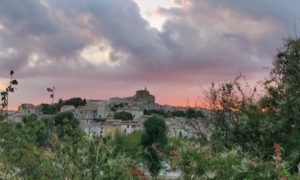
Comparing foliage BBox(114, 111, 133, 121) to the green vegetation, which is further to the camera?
foliage BBox(114, 111, 133, 121)

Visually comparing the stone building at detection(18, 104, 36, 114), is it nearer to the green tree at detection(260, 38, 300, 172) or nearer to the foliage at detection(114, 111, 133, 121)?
the green tree at detection(260, 38, 300, 172)

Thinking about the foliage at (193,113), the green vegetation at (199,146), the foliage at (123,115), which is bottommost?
the green vegetation at (199,146)

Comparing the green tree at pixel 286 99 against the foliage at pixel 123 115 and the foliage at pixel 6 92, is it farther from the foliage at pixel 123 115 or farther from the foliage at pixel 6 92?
the foliage at pixel 123 115

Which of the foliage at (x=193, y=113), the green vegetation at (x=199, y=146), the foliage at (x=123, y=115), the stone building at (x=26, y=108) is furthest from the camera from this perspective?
the foliage at (x=123, y=115)

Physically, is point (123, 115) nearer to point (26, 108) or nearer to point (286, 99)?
point (286, 99)

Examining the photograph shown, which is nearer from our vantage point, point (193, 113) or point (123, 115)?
point (193, 113)

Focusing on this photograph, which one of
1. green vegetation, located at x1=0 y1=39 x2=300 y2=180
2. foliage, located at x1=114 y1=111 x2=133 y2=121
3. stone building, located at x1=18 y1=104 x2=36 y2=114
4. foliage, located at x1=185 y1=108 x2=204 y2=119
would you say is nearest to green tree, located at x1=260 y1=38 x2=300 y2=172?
green vegetation, located at x1=0 y1=39 x2=300 y2=180

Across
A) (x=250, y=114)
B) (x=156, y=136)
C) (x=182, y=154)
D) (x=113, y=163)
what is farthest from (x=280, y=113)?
(x=156, y=136)

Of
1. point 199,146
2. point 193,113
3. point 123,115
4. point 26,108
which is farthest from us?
point 123,115

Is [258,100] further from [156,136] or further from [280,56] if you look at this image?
[156,136]

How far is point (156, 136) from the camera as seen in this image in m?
54.2

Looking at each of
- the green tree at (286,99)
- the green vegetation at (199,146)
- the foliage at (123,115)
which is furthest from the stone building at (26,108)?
the foliage at (123,115)

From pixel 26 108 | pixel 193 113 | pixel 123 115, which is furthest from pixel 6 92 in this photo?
pixel 123 115

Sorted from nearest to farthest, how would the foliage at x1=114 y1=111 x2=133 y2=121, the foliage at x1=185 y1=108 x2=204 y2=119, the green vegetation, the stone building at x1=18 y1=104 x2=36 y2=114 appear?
the green vegetation → the stone building at x1=18 y1=104 x2=36 y2=114 → the foliage at x1=185 y1=108 x2=204 y2=119 → the foliage at x1=114 y1=111 x2=133 y2=121
